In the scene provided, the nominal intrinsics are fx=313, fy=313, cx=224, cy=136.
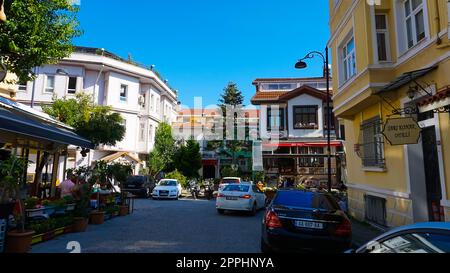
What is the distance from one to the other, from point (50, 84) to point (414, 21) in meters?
28.2

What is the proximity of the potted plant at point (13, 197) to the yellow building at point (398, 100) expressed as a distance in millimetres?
8808

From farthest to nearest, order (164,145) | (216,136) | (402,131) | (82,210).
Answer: (216,136)
(164,145)
(82,210)
(402,131)

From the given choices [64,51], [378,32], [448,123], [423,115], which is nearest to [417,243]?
[448,123]

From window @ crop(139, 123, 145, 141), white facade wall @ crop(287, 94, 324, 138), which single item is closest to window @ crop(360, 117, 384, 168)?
white facade wall @ crop(287, 94, 324, 138)

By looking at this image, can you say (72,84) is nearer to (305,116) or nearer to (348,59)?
(305,116)

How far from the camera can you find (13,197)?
6.70m

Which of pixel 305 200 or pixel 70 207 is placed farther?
pixel 70 207

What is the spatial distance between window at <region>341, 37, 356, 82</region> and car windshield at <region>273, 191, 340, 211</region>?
Answer: 19.6 ft

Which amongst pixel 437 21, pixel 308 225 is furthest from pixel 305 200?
pixel 437 21

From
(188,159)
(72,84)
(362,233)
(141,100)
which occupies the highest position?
(72,84)

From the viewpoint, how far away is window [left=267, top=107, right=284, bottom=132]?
31047 mm

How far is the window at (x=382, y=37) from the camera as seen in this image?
953 centimetres

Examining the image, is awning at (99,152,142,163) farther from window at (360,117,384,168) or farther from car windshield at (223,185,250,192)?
window at (360,117,384,168)
